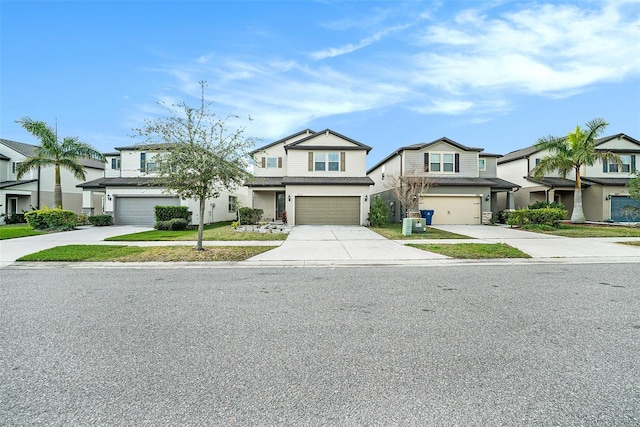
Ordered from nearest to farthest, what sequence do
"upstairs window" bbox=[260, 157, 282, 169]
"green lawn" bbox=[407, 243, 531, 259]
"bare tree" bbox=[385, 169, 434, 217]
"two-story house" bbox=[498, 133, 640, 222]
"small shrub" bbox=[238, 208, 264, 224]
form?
1. "green lawn" bbox=[407, 243, 531, 259]
2. "bare tree" bbox=[385, 169, 434, 217]
3. "small shrub" bbox=[238, 208, 264, 224]
4. "two-story house" bbox=[498, 133, 640, 222]
5. "upstairs window" bbox=[260, 157, 282, 169]

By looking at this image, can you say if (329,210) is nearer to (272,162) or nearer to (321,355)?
(272,162)

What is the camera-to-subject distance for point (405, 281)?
6547 millimetres

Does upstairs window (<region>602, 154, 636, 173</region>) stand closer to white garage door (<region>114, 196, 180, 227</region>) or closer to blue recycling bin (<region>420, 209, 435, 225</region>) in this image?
blue recycling bin (<region>420, 209, 435, 225</region>)

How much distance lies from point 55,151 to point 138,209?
6362mm

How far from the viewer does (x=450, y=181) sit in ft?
74.2

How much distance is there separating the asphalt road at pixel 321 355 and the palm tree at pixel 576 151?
18.9m

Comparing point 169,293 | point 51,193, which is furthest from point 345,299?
point 51,193

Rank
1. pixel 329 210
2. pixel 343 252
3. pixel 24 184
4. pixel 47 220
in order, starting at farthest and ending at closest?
pixel 24 184 < pixel 329 210 < pixel 47 220 < pixel 343 252

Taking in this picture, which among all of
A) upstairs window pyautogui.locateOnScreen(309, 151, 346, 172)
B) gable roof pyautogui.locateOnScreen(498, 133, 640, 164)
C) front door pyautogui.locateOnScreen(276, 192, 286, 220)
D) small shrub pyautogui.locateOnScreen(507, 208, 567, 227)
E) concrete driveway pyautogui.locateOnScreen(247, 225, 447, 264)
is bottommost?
concrete driveway pyautogui.locateOnScreen(247, 225, 447, 264)

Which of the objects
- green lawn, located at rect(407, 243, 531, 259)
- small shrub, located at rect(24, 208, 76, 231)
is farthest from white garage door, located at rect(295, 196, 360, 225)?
small shrub, located at rect(24, 208, 76, 231)

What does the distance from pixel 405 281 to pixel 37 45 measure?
18.7 meters

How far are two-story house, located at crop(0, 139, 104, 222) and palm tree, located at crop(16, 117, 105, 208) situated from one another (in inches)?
172

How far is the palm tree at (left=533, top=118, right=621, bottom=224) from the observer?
67.2ft

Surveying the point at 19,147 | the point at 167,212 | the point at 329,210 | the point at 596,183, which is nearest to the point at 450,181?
the point at 329,210
